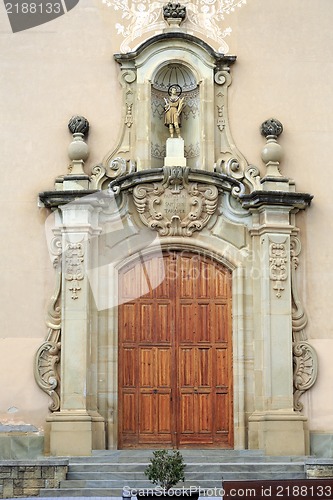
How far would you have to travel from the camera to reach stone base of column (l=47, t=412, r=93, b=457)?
1648 cm

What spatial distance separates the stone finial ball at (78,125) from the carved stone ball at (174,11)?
2.23m

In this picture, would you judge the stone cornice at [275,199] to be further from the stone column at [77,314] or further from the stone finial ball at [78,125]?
the stone finial ball at [78,125]

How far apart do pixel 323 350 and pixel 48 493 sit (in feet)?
16.5

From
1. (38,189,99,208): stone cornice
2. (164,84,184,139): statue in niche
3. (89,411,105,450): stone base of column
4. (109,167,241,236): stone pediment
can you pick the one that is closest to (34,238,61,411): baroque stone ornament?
(89,411,105,450): stone base of column

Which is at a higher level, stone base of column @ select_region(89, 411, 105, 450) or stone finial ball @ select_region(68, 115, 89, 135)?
stone finial ball @ select_region(68, 115, 89, 135)

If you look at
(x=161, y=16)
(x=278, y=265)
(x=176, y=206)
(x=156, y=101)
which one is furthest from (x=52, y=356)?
(x=161, y=16)

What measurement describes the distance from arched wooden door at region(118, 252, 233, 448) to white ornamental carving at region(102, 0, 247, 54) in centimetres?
369

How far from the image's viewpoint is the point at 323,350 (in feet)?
57.2

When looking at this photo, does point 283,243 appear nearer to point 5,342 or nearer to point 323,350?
point 323,350

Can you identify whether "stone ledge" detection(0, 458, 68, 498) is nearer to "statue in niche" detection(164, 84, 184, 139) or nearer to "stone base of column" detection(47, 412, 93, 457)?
"stone base of column" detection(47, 412, 93, 457)

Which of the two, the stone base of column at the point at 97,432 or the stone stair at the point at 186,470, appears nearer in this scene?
the stone stair at the point at 186,470

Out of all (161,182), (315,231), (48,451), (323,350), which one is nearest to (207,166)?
(161,182)

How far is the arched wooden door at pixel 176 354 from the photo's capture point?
1725 cm

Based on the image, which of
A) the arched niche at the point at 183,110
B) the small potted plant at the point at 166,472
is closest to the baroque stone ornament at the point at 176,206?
the arched niche at the point at 183,110
